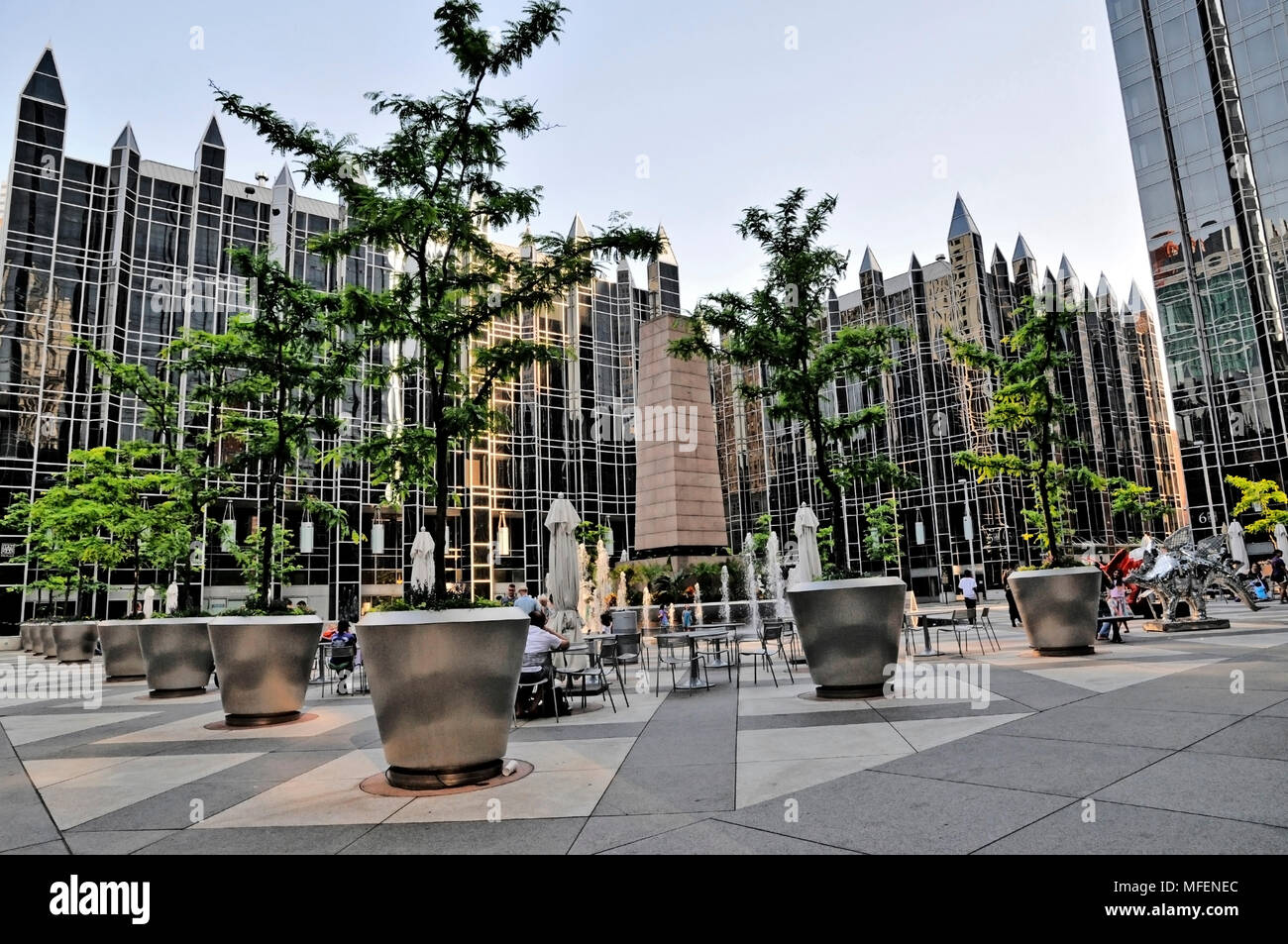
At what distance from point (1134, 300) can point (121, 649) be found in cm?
7514

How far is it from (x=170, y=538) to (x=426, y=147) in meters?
13.5

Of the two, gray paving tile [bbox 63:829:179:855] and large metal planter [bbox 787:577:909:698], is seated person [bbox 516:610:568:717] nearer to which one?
large metal planter [bbox 787:577:909:698]

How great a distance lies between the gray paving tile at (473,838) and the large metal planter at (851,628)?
490 cm

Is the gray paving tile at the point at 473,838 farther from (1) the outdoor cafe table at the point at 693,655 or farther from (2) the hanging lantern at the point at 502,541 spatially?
(2) the hanging lantern at the point at 502,541

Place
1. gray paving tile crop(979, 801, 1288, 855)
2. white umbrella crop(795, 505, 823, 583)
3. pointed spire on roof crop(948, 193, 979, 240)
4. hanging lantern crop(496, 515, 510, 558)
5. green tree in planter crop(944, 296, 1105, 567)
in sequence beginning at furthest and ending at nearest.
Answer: pointed spire on roof crop(948, 193, 979, 240) < hanging lantern crop(496, 515, 510, 558) < white umbrella crop(795, 505, 823, 583) < green tree in planter crop(944, 296, 1105, 567) < gray paving tile crop(979, 801, 1288, 855)

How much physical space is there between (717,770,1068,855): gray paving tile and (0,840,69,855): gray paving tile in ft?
12.2

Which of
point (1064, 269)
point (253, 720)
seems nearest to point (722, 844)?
A: point (253, 720)

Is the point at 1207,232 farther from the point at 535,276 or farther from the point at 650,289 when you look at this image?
the point at 535,276

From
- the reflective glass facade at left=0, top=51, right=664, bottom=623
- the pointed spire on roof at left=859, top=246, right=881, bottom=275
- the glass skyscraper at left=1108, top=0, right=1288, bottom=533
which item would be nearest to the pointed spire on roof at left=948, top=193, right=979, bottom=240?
the pointed spire on roof at left=859, top=246, right=881, bottom=275

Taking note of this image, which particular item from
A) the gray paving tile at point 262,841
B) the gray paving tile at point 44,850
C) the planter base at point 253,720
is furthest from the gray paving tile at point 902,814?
the planter base at point 253,720

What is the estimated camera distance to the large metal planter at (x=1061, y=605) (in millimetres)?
11289

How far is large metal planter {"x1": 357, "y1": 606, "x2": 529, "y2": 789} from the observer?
18.3 feet

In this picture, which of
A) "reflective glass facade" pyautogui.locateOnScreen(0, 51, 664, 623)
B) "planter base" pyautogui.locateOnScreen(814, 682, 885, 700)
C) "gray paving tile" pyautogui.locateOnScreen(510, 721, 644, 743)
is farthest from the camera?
"reflective glass facade" pyautogui.locateOnScreen(0, 51, 664, 623)

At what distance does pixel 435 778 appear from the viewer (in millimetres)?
5684
